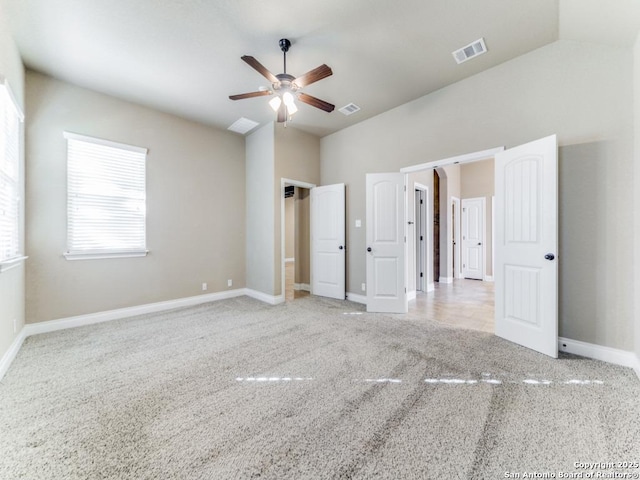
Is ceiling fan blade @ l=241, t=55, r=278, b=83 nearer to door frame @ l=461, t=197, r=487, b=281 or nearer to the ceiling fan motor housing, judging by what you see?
the ceiling fan motor housing

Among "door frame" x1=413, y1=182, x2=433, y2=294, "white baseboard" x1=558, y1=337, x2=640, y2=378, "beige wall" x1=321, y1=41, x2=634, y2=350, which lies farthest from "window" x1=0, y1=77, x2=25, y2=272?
"door frame" x1=413, y1=182, x2=433, y2=294

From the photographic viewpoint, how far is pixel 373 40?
271 centimetres

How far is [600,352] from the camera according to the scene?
249 cm

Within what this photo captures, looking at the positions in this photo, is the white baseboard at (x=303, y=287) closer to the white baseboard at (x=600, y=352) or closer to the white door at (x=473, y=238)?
the white baseboard at (x=600, y=352)

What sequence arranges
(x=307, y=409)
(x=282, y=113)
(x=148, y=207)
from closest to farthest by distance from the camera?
1. (x=307, y=409)
2. (x=282, y=113)
3. (x=148, y=207)

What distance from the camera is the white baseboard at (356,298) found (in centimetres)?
464

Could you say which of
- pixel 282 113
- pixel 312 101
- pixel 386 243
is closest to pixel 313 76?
pixel 312 101

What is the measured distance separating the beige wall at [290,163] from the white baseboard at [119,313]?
1.21 meters

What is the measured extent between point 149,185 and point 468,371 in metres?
4.78

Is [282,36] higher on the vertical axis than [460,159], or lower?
higher

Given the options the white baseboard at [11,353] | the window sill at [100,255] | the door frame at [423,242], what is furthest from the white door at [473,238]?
the white baseboard at [11,353]

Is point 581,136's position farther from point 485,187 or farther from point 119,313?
point 119,313

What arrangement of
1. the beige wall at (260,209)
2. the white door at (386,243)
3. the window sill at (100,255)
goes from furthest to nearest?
the beige wall at (260,209) < the white door at (386,243) < the window sill at (100,255)

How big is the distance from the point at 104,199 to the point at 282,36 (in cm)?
321
